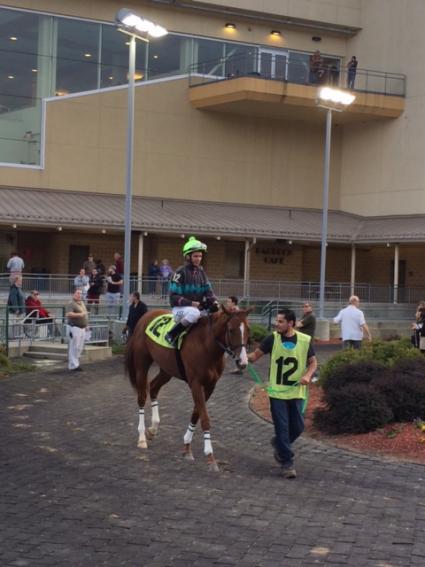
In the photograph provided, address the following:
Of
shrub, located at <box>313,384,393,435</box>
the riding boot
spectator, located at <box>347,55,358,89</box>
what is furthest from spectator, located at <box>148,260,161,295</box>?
the riding boot

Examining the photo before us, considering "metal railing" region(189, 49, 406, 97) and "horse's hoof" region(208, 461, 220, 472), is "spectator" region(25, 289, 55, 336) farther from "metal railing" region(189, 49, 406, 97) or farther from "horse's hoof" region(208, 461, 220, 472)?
"metal railing" region(189, 49, 406, 97)

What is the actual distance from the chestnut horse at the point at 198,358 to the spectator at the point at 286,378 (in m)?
0.39

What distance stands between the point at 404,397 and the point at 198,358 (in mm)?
3705

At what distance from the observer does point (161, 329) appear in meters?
11.7

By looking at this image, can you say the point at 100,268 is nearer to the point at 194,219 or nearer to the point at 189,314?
the point at 194,219

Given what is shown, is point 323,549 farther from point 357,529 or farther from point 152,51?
point 152,51

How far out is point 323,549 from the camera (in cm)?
743

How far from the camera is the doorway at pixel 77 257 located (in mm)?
37356

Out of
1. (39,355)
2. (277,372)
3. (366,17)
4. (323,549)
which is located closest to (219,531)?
(323,549)

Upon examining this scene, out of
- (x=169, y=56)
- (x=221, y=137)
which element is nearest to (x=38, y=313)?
(x=221, y=137)

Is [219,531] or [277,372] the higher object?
[277,372]

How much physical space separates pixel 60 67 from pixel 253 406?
2521 centimetres

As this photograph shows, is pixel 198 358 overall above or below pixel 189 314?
below

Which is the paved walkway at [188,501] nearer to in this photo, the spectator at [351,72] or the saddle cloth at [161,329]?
the saddle cloth at [161,329]
